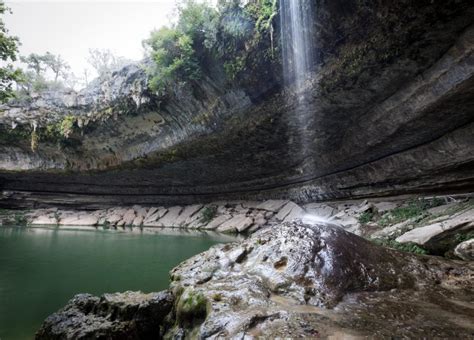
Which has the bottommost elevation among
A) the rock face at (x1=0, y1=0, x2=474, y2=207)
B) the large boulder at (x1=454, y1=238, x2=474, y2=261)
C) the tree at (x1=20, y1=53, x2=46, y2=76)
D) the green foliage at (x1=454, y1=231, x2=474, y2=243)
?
the large boulder at (x1=454, y1=238, x2=474, y2=261)

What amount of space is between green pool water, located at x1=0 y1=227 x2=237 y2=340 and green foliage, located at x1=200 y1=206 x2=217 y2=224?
10.2 ft

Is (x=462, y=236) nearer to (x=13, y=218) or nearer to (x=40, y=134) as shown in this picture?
(x=40, y=134)

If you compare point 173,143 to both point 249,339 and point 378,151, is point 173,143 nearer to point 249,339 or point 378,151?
point 378,151

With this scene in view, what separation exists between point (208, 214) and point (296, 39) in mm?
11260

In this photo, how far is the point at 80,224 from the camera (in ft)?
60.3

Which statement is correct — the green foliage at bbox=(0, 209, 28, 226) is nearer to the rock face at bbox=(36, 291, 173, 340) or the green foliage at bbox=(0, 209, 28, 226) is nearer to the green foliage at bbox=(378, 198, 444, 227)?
the rock face at bbox=(36, 291, 173, 340)

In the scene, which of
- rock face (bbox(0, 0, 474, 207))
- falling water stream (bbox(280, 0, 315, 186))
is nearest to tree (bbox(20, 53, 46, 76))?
rock face (bbox(0, 0, 474, 207))

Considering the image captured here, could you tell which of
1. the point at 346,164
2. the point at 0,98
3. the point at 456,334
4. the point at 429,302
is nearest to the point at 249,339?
the point at 456,334

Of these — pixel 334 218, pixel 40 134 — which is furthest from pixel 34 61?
pixel 334 218

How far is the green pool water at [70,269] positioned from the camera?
4.79 meters

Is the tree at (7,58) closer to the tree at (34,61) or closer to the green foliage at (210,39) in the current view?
the green foliage at (210,39)

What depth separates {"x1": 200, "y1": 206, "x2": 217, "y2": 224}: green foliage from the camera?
16.0 metres

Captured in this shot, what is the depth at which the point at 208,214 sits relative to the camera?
53.2ft

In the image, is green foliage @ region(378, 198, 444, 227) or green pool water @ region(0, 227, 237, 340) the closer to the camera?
green pool water @ region(0, 227, 237, 340)
